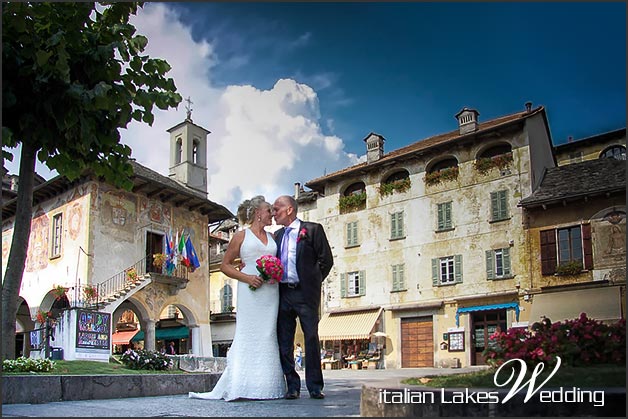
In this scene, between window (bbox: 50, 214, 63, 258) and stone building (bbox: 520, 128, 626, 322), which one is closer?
stone building (bbox: 520, 128, 626, 322)

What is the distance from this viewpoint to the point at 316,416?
3932mm

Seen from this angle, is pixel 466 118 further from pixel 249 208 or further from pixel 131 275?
pixel 131 275

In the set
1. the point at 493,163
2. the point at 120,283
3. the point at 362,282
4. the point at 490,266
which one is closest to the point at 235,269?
the point at 493,163

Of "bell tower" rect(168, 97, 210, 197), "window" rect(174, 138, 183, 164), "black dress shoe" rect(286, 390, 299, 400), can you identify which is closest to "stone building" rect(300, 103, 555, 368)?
"black dress shoe" rect(286, 390, 299, 400)

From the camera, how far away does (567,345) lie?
427cm

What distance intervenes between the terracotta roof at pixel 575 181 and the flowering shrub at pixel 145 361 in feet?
33.8

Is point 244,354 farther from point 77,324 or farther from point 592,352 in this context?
point 77,324

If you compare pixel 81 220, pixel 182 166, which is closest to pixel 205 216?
pixel 182 166

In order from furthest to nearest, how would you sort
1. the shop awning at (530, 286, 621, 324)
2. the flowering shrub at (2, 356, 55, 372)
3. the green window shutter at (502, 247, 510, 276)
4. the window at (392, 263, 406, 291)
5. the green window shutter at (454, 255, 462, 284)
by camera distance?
the green window shutter at (454, 255, 462, 284), the green window shutter at (502, 247, 510, 276), the window at (392, 263, 406, 291), the shop awning at (530, 286, 621, 324), the flowering shrub at (2, 356, 55, 372)

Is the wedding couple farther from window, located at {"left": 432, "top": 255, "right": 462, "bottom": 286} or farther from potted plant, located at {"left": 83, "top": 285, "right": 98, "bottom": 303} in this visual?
potted plant, located at {"left": 83, "top": 285, "right": 98, "bottom": 303}

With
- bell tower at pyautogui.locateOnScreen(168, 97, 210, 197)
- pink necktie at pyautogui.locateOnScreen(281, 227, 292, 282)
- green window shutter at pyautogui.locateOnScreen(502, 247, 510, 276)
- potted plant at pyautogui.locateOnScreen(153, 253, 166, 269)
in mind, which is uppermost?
bell tower at pyautogui.locateOnScreen(168, 97, 210, 197)

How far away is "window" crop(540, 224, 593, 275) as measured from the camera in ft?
56.3

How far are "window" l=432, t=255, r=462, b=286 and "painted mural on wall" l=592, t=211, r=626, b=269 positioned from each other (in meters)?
3.08

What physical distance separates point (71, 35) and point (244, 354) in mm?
3585
